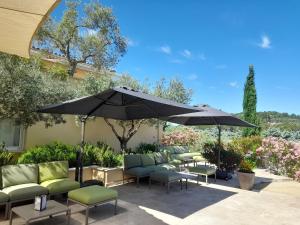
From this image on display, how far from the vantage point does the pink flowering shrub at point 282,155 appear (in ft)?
37.1

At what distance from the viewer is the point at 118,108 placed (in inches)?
341

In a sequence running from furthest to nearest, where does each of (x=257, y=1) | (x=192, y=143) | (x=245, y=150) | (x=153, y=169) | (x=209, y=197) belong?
1. (x=192, y=143)
2. (x=245, y=150)
3. (x=257, y=1)
4. (x=153, y=169)
5. (x=209, y=197)

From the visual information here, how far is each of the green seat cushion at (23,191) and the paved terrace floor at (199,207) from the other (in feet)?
1.45

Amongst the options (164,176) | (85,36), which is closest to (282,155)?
(164,176)

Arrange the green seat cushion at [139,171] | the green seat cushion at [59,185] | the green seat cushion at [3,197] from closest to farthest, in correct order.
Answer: the green seat cushion at [3,197], the green seat cushion at [59,185], the green seat cushion at [139,171]

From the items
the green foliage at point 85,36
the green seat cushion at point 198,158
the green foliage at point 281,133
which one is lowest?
the green seat cushion at point 198,158

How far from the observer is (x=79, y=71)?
18.2 meters

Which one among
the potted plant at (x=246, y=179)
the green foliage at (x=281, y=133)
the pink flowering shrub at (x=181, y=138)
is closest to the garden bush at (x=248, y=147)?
the pink flowering shrub at (x=181, y=138)

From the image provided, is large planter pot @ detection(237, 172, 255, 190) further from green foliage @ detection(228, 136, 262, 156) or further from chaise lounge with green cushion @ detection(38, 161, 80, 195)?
green foliage @ detection(228, 136, 262, 156)

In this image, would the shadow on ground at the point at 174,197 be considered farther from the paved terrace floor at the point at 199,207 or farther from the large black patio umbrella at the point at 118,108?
the large black patio umbrella at the point at 118,108

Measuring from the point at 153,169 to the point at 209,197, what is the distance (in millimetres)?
2062

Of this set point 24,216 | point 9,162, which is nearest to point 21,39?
point 24,216

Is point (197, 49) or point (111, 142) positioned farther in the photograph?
point (197, 49)

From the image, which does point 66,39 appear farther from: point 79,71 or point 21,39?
point 21,39
